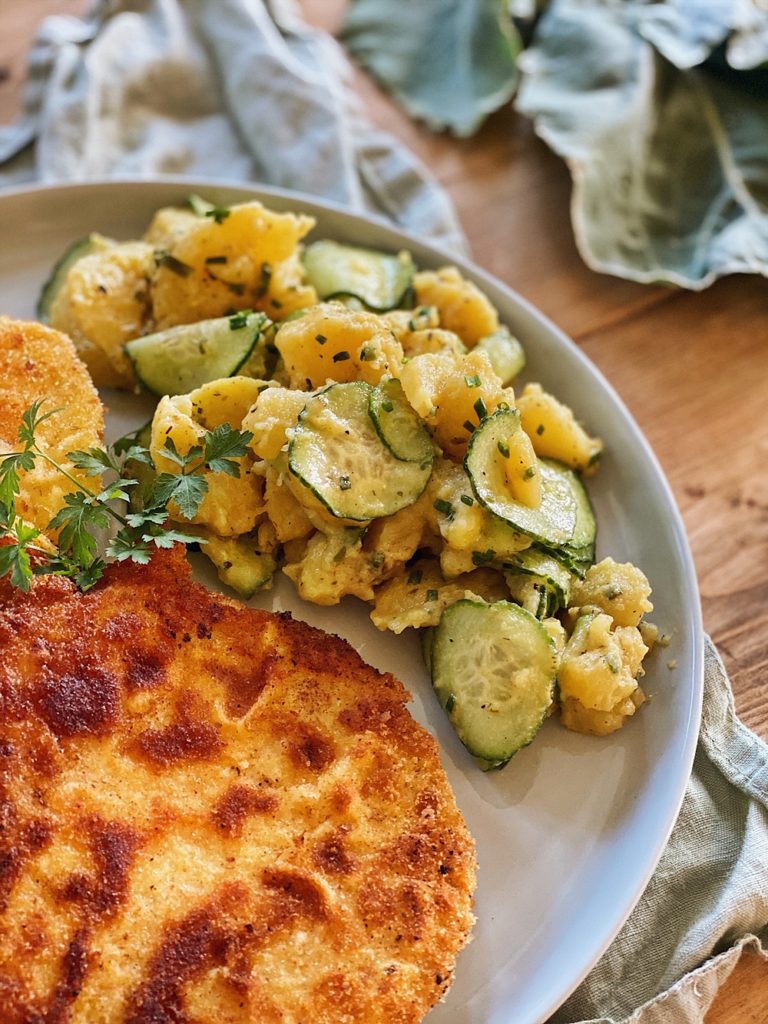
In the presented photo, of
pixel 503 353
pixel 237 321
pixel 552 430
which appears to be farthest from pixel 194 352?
pixel 552 430

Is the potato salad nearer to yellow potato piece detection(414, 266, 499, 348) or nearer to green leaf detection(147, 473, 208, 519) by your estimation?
green leaf detection(147, 473, 208, 519)

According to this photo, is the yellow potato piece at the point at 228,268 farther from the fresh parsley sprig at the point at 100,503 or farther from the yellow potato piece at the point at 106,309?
the fresh parsley sprig at the point at 100,503

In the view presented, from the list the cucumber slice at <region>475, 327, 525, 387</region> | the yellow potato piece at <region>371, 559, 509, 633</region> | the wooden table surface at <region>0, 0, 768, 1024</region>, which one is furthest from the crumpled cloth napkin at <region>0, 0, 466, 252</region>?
the yellow potato piece at <region>371, 559, 509, 633</region>

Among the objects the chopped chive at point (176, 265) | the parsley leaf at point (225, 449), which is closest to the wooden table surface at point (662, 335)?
the chopped chive at point (176, 265)

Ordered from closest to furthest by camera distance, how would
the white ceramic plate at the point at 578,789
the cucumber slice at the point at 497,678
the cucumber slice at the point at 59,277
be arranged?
the white ceramic plate at the point at 578,789
the cucumber slice at the point at 497,678
the cucumber slice at the point at 59,277

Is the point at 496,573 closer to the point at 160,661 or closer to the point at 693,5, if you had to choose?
→ the point at 160,661

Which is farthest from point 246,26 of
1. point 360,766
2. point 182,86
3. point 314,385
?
point 360,766

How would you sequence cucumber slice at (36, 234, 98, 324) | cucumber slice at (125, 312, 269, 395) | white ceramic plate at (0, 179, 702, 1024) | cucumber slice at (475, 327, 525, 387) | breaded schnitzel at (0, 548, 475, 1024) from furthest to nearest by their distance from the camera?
cucumber slice at (36, 234, 98, 324) < cucumber slice at (475, 327, 525, 387) < cucumber slice at (125, 312, 269, 395) < white ceramic plate at (0, 179, 702, 1024) < breaded schnitzel at (0, 548, 475, 1024)
